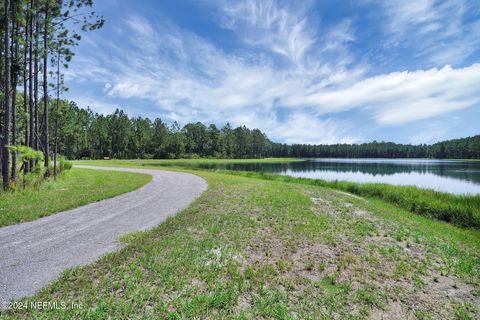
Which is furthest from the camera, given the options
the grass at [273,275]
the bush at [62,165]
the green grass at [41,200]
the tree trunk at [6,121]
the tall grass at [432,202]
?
the bush at [62,165]

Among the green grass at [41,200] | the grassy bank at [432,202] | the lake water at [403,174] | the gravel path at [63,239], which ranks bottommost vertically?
the lake water at [403,174]

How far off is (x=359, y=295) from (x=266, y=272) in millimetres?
1690

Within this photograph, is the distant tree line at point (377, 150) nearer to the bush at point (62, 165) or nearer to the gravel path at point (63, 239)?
the bush at point (62, 165)

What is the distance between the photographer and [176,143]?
88.0m

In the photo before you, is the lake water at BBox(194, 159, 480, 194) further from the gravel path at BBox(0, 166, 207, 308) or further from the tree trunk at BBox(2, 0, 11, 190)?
the tree trunk at BBox(2, 0, 11, 190)

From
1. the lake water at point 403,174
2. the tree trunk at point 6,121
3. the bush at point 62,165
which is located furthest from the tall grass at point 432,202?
the bush at point 62,165

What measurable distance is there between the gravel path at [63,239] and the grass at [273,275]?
45cm

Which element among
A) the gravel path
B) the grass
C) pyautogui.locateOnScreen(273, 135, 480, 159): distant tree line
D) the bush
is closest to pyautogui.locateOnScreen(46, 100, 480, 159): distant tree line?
pyautogui.locateOnScreen(273, 135, 480, 159): distant tree line

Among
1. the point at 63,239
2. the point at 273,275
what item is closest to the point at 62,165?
the point at 63,239

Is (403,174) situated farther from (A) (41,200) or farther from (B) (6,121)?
(B) (6,121)

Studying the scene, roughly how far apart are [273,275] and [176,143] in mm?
87463

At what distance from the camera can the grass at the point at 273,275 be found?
360 cm

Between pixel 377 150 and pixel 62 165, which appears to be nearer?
pixel 62 165

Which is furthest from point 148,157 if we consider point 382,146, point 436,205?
point 382,146
